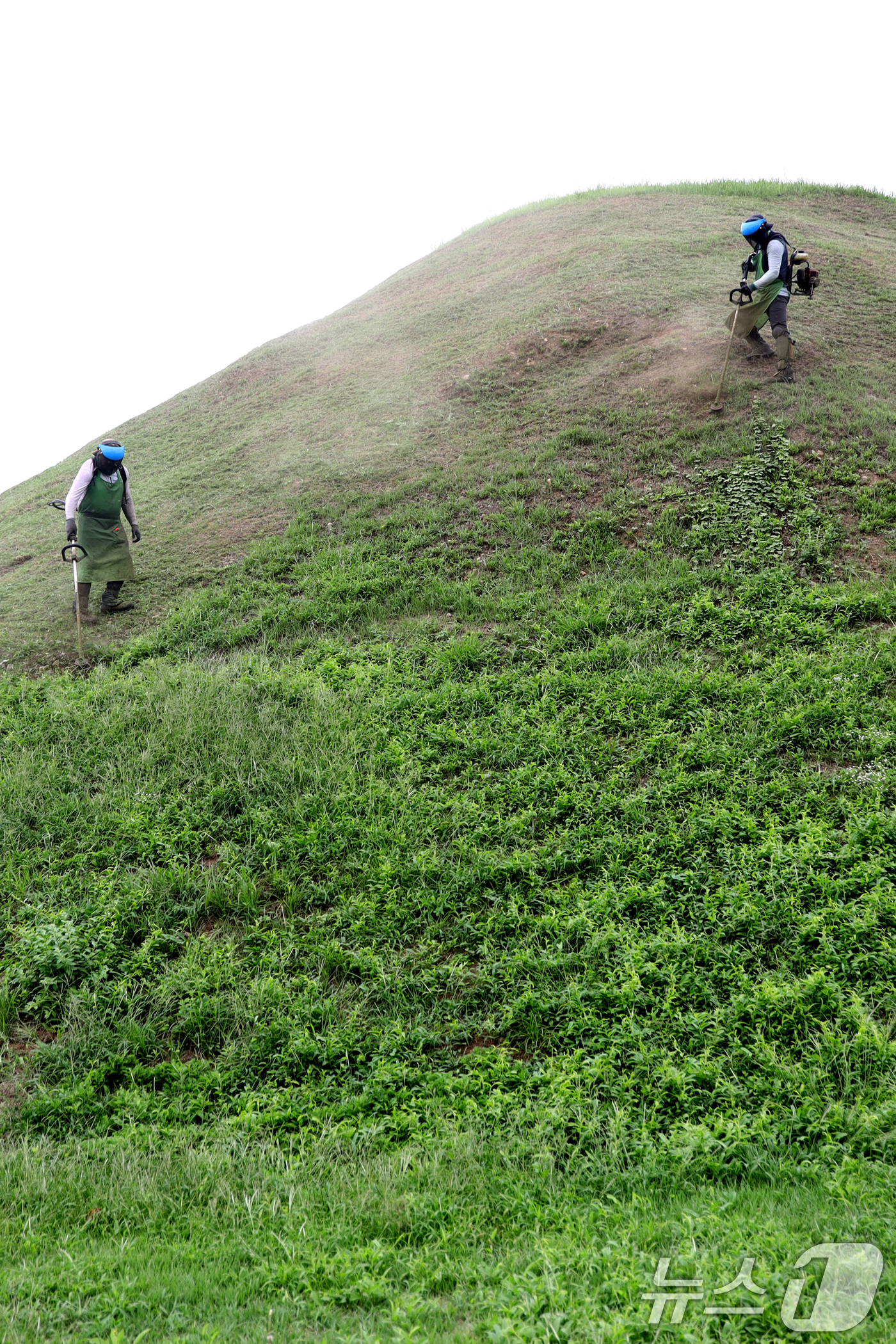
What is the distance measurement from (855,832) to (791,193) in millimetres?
21612

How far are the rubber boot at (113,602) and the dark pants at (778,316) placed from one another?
9.41 m

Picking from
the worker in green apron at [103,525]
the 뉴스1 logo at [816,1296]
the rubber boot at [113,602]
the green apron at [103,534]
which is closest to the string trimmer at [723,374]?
the worker in green apron at [103,525]

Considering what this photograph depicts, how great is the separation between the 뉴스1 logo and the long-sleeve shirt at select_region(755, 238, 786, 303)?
10.9m

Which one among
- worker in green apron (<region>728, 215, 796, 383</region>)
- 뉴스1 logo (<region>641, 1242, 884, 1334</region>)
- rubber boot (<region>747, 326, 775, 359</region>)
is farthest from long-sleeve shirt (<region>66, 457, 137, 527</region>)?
뉴스1 logo (<region>641, 1242, 884, 1334</region>)

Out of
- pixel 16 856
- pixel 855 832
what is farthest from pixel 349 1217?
pixel 16 856

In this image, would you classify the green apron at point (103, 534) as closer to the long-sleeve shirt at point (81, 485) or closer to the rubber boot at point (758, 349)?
the long-sleeve shirt at point (81, 485)

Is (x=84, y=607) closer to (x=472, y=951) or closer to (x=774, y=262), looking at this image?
(x=472, y=951)

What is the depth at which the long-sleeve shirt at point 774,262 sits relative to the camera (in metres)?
10.3

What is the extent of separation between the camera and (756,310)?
1097cm

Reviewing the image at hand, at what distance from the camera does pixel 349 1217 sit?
3078 mm

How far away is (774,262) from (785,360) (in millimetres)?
A: 1257

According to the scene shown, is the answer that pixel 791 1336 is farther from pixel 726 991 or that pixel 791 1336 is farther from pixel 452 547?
pixel 452 547

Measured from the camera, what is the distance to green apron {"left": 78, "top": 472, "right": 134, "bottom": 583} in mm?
9938

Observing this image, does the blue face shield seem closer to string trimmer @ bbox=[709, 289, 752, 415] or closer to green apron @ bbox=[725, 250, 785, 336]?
green apron @ bbox=[725, 250, 785, 336]
